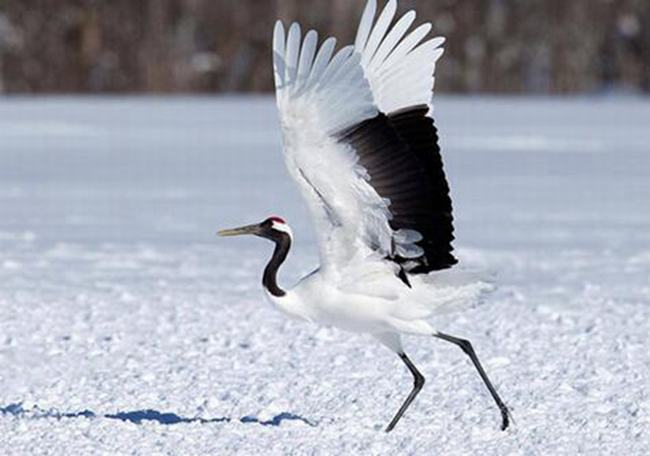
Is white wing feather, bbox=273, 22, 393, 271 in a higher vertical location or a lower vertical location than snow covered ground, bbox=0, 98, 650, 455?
higher

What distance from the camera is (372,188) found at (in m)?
5.64

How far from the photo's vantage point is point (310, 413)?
663cm

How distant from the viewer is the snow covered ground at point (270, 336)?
20.2 ft

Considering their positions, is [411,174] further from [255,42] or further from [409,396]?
[255,42]

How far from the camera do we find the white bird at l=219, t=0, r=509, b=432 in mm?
5484

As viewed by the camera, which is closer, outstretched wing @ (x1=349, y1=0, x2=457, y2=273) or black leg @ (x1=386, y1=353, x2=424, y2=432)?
outstretched wing @ (x1=349, y1=0, x2=457, y2=273)

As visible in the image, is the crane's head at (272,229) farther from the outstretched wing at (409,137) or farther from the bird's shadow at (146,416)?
the bird's shadow at (146,416)

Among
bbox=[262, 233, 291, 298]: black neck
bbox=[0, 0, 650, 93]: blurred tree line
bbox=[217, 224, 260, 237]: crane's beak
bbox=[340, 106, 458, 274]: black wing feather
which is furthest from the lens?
bbox=[0, 0, 650, 93]: blurred tree line

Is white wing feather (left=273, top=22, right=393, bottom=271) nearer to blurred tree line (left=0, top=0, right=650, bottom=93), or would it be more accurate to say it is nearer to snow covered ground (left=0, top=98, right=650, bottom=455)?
snow covered ground (left=0, top=98, right=650, bottom=455)

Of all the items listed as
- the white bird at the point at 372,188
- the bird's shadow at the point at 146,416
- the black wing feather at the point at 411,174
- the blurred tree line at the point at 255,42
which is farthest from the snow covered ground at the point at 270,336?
the blurred tree line at the point at 255,42

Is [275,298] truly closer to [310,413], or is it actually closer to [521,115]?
[310,413]

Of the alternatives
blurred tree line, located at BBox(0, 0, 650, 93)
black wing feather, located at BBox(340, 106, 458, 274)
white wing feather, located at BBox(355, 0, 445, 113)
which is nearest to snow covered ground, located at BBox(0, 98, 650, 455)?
black wing feather, located at BBox(340, 106, 458, 274)

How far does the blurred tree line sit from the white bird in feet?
164

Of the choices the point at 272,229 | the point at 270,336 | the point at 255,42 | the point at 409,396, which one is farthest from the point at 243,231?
the point at 255,42
